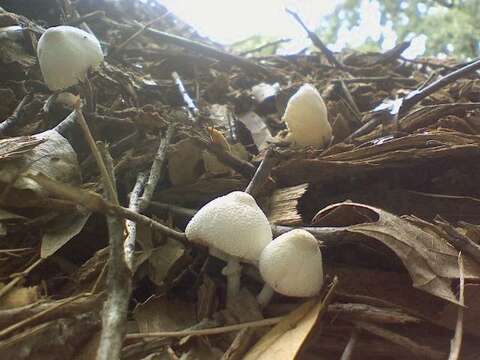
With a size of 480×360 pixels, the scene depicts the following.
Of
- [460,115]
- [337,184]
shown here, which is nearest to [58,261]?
[337,184]

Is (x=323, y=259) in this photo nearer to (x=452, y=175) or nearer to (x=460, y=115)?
(x=452, y=175)

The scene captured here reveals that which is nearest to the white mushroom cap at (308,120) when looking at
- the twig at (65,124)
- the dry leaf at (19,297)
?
the twig at (65,124)

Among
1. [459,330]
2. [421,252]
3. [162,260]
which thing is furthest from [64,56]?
[459,330]

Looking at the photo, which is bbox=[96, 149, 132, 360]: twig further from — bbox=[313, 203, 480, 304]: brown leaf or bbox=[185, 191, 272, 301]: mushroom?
bbox=[313, 203, 480, 304]: brown leaf

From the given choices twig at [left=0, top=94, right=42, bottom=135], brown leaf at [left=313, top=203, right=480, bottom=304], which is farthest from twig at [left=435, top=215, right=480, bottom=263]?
twig at [left=0, top=94, right=42, bottom=135]

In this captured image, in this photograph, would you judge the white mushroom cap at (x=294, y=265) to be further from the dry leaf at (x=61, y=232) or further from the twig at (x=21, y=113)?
the twig at (x=21, y=113)
